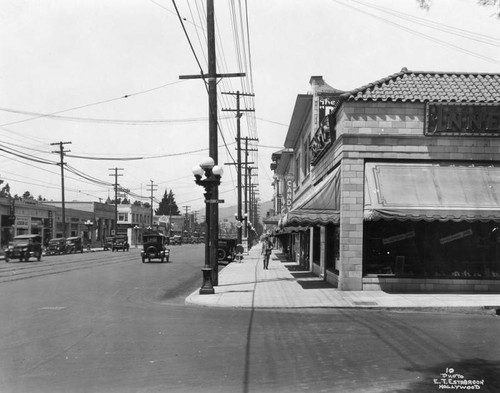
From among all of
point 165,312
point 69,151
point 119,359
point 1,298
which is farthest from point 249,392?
point 69,151

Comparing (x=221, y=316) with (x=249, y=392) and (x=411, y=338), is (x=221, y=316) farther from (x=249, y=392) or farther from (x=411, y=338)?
(x=249, y=392)

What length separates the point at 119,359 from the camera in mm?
7176

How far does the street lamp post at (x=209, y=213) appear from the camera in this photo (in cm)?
1549

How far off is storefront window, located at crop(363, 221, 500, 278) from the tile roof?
3.67 m

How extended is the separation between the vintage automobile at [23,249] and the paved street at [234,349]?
79.5 ft

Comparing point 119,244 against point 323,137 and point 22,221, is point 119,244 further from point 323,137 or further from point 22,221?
point 323,137

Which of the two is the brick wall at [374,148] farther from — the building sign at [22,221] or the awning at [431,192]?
the building sign at [22,221]

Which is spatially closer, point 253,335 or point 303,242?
point 253,335

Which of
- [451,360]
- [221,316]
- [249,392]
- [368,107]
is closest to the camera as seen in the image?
[249,392]

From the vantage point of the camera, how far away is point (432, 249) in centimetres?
1554

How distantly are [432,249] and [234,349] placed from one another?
9572 mm

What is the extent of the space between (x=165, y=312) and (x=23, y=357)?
477 cm

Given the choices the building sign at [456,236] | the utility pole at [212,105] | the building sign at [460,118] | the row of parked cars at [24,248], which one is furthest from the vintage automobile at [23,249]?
the building sign at [460,118]

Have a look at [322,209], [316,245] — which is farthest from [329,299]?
[316,245]
